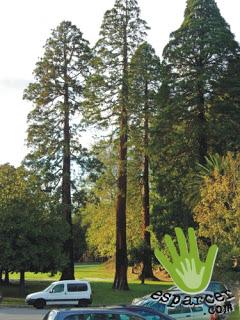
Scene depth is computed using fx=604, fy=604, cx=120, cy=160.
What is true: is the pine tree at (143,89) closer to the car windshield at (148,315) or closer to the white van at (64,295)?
the white van at (64,295)

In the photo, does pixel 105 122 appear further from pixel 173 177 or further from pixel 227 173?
pixel 227 173

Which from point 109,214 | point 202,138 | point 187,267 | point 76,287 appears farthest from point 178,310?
point 109,214

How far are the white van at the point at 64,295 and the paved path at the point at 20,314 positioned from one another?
1125 millimetres

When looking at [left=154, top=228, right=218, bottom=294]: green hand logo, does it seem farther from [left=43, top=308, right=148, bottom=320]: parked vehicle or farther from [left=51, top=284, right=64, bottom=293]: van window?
[left=51, top=284, right=64, bottom=293]: van window

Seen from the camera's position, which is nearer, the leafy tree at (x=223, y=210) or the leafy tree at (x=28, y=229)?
the leafy tree at (x=223, y=210)

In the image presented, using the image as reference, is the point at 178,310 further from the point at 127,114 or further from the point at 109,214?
the point at 109,214

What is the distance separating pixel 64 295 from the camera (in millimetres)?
36156

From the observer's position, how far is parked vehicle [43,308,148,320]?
13.2 m

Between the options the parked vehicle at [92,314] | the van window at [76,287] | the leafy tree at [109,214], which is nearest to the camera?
the parked vehicle at [92,314]

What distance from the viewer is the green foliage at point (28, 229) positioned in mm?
39375

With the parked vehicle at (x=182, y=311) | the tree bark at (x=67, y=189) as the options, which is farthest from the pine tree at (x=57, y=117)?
the parked vehicle at (x=182, y=311)

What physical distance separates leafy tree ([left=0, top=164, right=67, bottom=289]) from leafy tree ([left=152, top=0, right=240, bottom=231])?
9.57 meters

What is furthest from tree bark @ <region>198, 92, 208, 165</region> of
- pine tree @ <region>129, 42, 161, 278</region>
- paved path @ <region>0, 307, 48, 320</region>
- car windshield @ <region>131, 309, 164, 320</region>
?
car windshield @ <region>131, 309, 164, 320</region>

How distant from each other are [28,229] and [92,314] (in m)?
26.9
